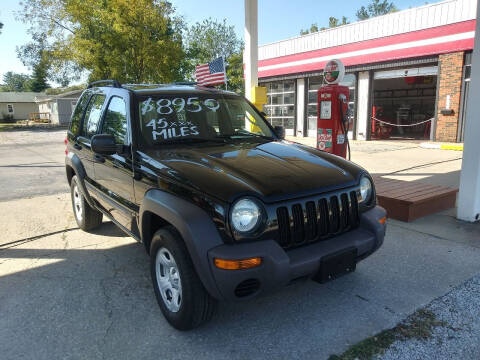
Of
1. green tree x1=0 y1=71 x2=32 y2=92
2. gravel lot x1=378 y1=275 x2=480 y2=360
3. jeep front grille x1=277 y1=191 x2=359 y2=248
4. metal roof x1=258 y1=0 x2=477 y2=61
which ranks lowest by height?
gravel lot x1=378 y1=275 x2=480 y2=360

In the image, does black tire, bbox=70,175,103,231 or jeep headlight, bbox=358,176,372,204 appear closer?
jeep headlight, bbox=358,176,372,204

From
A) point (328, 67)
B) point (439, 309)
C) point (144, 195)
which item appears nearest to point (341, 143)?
point (328, 67)

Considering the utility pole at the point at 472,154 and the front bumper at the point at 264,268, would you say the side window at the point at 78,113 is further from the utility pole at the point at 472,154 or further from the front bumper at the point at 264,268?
the utility pole at the point at 472,154

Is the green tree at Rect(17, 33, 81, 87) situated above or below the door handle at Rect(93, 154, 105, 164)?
above

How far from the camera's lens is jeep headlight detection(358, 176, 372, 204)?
2976 millimetres

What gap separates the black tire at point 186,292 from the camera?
244 cm

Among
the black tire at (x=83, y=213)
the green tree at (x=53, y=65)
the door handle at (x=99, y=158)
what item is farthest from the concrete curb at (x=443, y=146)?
the green tree at (x=53, y=65)

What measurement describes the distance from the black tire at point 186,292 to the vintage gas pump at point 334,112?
184 inches

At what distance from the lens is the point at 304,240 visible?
2572mm

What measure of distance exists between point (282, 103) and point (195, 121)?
17050mm

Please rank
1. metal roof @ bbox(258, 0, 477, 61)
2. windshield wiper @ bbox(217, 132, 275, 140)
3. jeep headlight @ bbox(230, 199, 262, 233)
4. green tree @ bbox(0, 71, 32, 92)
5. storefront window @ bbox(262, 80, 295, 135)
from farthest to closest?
green tree @ bbox(0, 71, 32, 92) < storefront window @ bbox(262, 80, 295, 135) < metal roof @ bbox(258, 0, 477, 61) < windshield wiper @ bbox(217, 132, 275, 140) < jeep headlight @ bbox(230, 199, 262, 233)

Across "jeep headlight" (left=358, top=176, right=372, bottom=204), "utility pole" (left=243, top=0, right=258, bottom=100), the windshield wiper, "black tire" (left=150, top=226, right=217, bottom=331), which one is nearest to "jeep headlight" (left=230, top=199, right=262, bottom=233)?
"black tire" (left=150, top=226, right=217, bottom=331)

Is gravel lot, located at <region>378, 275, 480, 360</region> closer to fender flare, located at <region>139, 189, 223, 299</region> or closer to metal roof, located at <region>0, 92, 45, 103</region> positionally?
fender flare, located at <region>139, 189, 223, 299</region>

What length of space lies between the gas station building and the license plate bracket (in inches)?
484
